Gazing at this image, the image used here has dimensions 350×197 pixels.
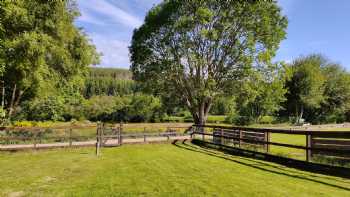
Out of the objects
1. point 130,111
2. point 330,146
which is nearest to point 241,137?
point 330,146

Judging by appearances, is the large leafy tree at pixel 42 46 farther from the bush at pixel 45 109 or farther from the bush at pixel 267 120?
the bush at pixel 267 120

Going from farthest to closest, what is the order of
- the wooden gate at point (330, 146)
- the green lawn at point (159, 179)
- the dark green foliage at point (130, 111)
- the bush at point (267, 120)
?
the dark green foliage at point (130, 111) < the bush at point (267, 120) < the wooden gate at point (330, 146) < the green lawn at point (159, 179)

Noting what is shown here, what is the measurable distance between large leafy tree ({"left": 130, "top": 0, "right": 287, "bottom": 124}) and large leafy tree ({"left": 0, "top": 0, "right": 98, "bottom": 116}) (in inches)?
189

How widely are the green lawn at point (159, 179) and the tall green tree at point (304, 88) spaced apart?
117 ft

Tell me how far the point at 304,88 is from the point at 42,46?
1578 inches

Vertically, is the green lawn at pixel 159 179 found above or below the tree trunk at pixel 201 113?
below

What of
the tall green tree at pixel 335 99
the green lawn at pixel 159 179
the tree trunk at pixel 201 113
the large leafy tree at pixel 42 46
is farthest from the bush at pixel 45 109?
the tall green tree at pixel 335 99

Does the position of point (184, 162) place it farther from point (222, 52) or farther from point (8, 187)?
point (222, 52)

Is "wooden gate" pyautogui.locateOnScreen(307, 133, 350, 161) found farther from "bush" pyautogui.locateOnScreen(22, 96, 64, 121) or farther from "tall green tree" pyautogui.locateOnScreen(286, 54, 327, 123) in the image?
"bush" pyautogui.locateOnScreen(22, 96, 64, 121)

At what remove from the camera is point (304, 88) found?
41281 millimetres

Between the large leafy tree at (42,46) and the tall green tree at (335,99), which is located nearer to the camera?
the large leafy tree at (42,46)

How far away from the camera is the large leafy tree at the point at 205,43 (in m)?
17.9

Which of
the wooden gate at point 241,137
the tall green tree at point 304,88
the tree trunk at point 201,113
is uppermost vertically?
the tall green tree at point 304,88

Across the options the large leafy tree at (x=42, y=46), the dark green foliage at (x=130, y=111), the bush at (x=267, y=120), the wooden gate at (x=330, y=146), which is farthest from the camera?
the dark green foliage at (x=130, y=111)
